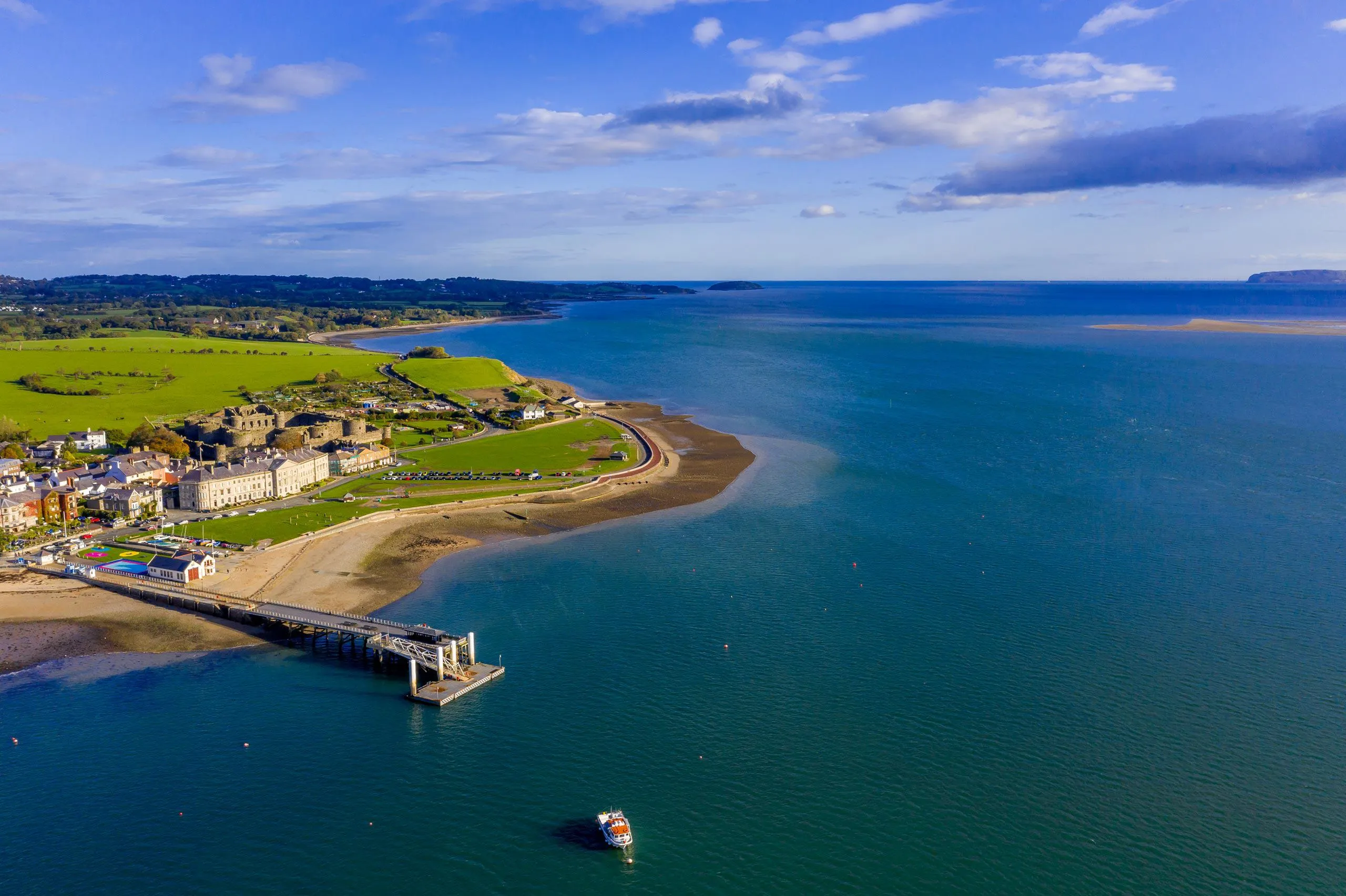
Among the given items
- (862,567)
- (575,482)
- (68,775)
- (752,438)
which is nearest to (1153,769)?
(862,567)

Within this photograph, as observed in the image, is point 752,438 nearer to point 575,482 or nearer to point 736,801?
point 575,482

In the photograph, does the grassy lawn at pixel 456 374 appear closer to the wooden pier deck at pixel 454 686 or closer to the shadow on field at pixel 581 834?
the wooden pier deck at pixel 454 686

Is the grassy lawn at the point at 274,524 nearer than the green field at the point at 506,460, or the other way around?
the grassy lawn at the point at 274,524

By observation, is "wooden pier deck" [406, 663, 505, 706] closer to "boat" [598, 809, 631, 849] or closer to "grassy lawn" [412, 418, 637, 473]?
"boat" [598, 809, 631, 849]

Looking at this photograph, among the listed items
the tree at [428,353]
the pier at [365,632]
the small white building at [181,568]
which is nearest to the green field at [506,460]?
the small white building at [181,568]

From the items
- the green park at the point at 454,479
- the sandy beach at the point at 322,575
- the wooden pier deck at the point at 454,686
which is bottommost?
the wooden pier deck at the point at 454,686
